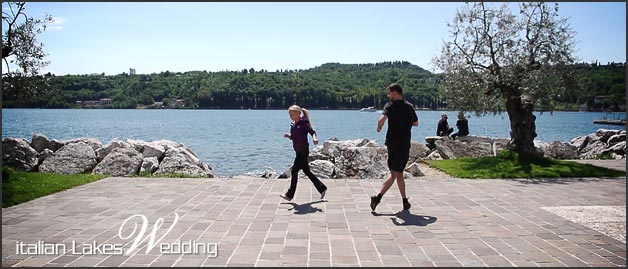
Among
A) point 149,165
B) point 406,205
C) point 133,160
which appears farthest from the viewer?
point 149,165

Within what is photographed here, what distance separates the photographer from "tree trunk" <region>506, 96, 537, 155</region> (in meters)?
14.7

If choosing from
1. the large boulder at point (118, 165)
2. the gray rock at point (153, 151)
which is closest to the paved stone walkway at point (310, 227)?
the large boulder at point (118, 165)

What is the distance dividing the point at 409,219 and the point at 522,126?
29.5 feet

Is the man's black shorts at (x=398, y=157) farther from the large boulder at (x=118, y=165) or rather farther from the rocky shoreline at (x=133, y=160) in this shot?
the large boulder at (x=118, y=165)

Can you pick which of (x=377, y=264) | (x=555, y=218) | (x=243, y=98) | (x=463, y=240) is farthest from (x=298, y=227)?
(x=243, y=98)

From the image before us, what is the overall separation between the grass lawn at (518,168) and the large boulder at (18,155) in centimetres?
1249

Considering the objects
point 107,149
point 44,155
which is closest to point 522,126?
point 107,149

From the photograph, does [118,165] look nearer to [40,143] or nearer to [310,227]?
[40,143]

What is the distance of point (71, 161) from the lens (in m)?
13.9

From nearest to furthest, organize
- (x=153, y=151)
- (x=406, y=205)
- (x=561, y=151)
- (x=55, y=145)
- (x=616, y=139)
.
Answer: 1. (x=406, y=205)
2. (x=153, y=151)
3. (x=55, y=145)
4. (x=561, y=151)
5. (x=616, y=139)

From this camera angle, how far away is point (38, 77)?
12.8m

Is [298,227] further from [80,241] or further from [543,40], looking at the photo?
[543,40]

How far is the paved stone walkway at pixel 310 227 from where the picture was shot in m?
5.48

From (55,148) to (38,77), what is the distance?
12.8ft
